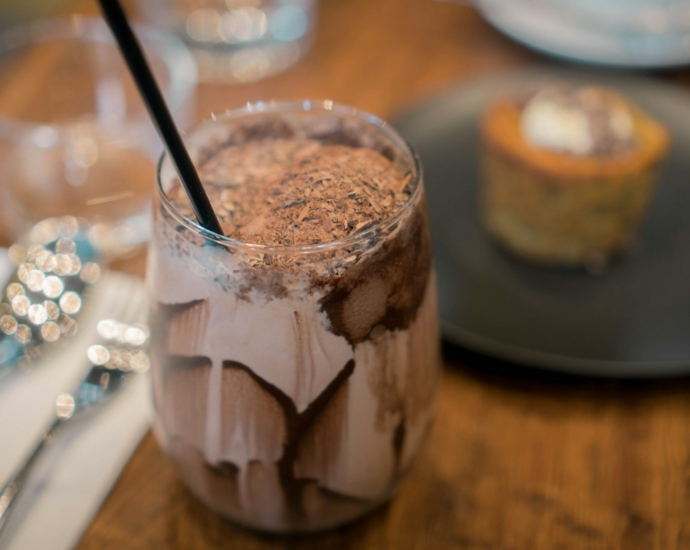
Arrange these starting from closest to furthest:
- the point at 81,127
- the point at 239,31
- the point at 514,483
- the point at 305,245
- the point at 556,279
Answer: the point at 305,245
the point at 514,483
the point at 556,279
the point at 81,127
the point at 239,31

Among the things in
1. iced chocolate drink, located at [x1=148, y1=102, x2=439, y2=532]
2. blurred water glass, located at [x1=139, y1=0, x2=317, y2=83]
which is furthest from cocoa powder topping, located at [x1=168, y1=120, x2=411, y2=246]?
blurred water glass, located at [x1=139, y1=0, x2=317, y2=83]

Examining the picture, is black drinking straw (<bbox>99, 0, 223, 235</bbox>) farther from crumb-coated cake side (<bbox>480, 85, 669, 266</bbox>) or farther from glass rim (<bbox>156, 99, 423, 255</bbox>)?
crumb-coated cake side (<bbox>480, 85, 669, 266</bbox>)

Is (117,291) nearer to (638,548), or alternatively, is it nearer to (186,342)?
(186,342)

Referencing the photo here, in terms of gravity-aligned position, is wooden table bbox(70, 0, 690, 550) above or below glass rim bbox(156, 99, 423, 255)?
below

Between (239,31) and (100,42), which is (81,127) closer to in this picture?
(100,42)

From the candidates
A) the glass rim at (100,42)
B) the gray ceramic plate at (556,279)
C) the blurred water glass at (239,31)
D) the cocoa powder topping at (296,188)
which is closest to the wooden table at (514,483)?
the gray ceramic plate at (556,279)

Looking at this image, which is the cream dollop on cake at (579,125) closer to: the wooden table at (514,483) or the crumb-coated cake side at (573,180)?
the crumb-coated cake side at (573,180)

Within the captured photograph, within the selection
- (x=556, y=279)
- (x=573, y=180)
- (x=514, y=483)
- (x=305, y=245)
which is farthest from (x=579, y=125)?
(x=305, y=245)
